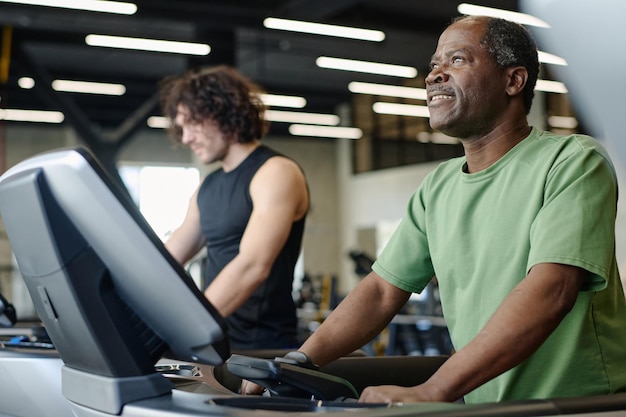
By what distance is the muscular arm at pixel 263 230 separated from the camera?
2441 millimetres

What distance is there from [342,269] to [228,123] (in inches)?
655

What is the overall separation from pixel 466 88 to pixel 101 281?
76 cm

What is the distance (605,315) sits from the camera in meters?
1.46

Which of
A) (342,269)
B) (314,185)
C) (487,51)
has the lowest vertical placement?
(342,269)

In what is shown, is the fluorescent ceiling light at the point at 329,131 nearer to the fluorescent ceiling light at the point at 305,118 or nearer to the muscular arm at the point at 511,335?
the fluorescent ceiling light at the point at 305,118

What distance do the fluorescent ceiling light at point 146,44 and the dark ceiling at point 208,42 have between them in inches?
2.8

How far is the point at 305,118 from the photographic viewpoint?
1700 cm

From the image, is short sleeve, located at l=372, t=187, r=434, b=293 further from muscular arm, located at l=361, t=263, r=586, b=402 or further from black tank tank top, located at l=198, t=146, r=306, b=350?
black tank tank top, located at l=198, t=146, r=306, b=350

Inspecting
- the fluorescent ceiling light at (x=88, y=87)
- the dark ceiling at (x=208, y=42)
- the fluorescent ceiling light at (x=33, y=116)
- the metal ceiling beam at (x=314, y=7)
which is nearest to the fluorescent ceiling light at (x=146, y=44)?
the dark ceiling at (x=208, y=42)

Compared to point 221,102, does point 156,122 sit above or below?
below

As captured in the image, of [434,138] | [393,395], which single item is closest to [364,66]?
[434,138]

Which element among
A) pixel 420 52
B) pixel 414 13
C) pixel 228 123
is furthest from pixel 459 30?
pixel 420 52

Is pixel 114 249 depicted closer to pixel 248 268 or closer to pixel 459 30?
pixel 459 30

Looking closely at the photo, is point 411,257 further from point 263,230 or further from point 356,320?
point 263,230
